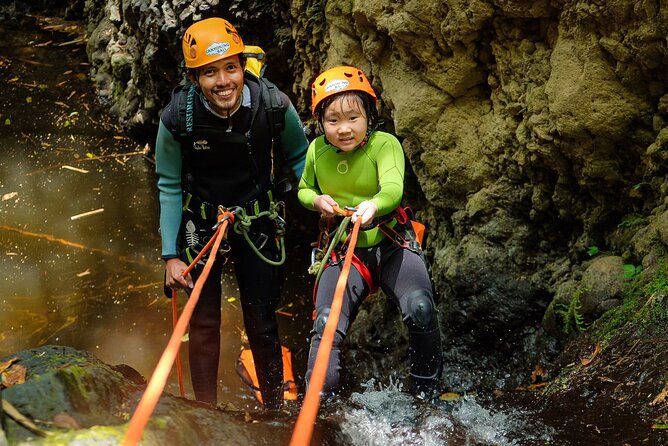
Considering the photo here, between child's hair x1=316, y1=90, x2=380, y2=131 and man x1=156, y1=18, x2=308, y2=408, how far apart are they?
34 cm

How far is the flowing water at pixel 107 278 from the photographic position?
2.83 meters

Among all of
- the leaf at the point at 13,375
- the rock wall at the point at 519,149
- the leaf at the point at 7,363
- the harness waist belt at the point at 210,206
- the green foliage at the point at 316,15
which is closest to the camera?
the leaf at the point at 13,375

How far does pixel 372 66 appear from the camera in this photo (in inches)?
203

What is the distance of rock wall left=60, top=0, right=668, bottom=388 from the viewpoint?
12.0 ft

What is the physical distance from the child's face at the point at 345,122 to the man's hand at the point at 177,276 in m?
1.16

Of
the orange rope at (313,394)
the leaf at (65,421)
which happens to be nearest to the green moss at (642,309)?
the orange rope at (313,394)

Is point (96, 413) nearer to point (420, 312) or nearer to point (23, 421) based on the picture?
point (23, 421)

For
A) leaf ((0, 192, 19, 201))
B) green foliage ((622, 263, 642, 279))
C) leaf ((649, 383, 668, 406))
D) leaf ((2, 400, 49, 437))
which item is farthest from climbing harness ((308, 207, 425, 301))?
leaf ((0, 192, 19, 201))

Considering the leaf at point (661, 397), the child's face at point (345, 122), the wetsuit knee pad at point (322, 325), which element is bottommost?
the leaf at point (661, 397)

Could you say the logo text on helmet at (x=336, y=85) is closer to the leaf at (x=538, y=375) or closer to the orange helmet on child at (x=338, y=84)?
the orange helmet on child at (x=338, y=84)

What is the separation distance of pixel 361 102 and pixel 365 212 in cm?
67

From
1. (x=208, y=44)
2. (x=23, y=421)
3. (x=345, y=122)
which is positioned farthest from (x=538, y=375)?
(x=23, y=421)

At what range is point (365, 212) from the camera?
3293 millimetres

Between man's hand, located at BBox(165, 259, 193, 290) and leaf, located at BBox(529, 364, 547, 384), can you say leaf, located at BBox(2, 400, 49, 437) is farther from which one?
leaf, located at BBox(529, 364, 547, 384)
